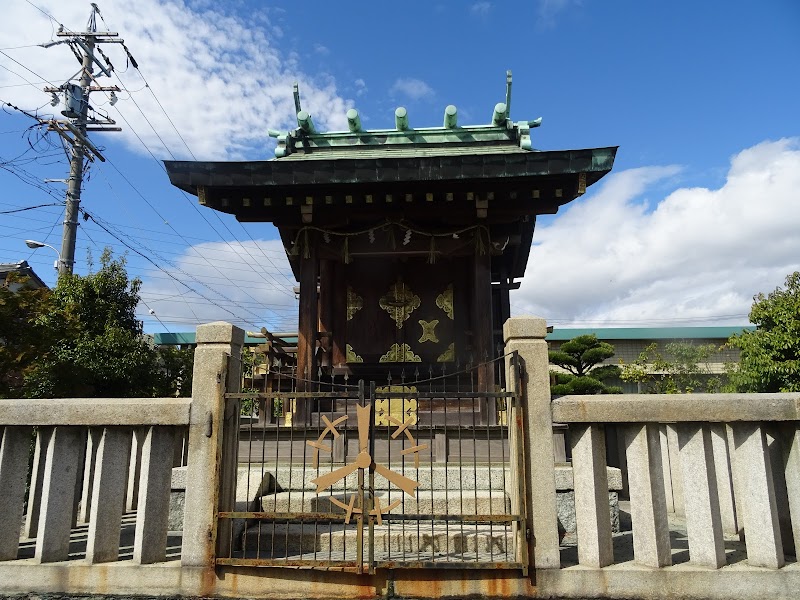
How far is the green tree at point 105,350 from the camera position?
→ 1357 centimetres

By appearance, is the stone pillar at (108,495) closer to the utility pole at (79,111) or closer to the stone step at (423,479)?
the stone step at (423,479)

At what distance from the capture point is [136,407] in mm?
5137

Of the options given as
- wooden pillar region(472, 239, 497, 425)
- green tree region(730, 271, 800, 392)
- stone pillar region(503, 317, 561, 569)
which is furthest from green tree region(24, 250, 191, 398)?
green tree region(730, 271, 800, 392)

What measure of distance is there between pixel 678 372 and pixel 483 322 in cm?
1605

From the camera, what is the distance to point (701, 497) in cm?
477

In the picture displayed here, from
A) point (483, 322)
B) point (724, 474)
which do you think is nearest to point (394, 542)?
point (724, 474)

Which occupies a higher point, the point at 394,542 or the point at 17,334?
the point at 17,334

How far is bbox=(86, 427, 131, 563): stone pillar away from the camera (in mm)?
4926

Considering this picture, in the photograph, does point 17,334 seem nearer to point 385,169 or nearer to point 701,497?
point 385,169

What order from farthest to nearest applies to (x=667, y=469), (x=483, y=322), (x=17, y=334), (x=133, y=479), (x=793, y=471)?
(x=483, y=322) → (x=17, y=334) → (x=133, y=479) → (x=667, y=469) → (x=793, y=471)

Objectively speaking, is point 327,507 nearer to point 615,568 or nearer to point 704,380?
point 615,568

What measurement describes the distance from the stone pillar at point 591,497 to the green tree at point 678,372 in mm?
17130

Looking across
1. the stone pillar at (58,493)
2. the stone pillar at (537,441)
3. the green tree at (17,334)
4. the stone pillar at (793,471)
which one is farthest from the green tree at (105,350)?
the stone pillar at (793,471)

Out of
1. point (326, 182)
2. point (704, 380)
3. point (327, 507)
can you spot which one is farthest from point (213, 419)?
point (704, 380)
